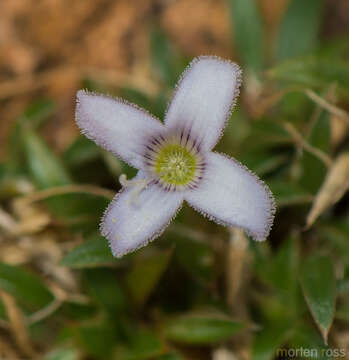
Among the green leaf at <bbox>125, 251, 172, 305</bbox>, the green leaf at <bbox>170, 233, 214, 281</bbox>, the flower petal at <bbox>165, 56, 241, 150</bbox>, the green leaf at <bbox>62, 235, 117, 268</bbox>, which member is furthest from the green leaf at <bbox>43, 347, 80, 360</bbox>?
the flower petal at <bbox>165, 56, 241, 150</bbox>

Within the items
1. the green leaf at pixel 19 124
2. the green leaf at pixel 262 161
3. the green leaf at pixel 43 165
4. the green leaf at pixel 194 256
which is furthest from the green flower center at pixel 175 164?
the green leaf at pixel 19 124

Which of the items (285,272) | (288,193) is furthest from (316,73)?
(285,272)

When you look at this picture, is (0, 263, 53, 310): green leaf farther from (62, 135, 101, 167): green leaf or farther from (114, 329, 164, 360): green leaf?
(62, 135, 101, 167): green leaf

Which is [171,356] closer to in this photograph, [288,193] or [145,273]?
[145,273]

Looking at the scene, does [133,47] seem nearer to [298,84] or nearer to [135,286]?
[298,84]

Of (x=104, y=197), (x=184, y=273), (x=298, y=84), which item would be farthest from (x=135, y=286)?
(x=298, y=84)

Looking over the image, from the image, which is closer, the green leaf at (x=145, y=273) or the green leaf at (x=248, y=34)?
the green leaf at (x=145, y=273)

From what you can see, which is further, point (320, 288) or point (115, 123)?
point (320, 288)

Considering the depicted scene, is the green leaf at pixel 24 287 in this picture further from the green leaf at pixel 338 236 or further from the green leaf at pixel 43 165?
the green leaf at pixel 338 236
